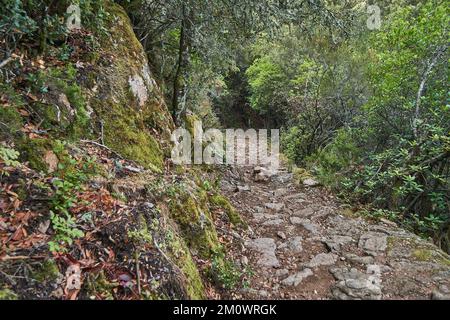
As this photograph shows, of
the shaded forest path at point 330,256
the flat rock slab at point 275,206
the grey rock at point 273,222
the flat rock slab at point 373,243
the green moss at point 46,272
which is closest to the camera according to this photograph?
the green moss at point 46,272

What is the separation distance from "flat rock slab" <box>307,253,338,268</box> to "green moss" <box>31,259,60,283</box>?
3.06 m

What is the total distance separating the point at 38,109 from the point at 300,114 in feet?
29.9

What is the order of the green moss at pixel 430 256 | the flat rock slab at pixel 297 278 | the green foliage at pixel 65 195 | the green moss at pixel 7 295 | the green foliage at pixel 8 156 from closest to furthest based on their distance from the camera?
1. the green moss at pixel 7 295
2. the green foliage at pixel 65 195
3. the green foliage at pixel 8 156
4. the flat rock slab at pixel 297 278
5. the green moss at pixel 430 256

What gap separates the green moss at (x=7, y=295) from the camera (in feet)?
5.35

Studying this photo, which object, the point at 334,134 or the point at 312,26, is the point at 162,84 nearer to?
the point at 312,26

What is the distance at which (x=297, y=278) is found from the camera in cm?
369

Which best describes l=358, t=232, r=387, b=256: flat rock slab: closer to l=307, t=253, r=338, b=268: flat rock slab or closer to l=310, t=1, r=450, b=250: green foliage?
l=307, t=253, r=338, b=268: flat rock slab

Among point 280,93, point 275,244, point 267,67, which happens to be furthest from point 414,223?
point 267,67

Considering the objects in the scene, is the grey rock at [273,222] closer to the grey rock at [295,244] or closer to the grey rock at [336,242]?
the grey rock at [295,244]

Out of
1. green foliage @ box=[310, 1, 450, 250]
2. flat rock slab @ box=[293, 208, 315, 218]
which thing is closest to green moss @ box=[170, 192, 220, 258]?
flat rock slab @ box=[293, 208, 315, 218]

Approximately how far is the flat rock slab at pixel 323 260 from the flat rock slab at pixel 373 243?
555 mm

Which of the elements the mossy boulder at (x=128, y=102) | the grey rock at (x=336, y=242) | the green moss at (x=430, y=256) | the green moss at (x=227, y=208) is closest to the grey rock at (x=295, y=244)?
the grey rock at (x=336, y=242)

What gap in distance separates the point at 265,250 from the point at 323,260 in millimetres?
783

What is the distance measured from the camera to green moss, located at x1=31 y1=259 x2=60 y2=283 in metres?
1.83
